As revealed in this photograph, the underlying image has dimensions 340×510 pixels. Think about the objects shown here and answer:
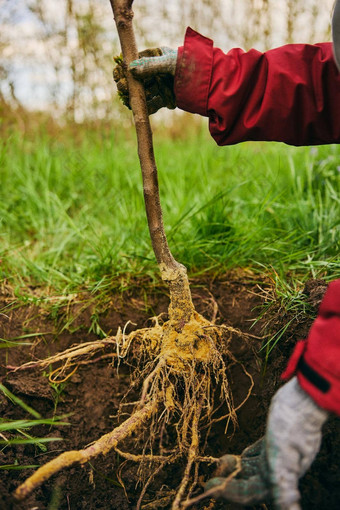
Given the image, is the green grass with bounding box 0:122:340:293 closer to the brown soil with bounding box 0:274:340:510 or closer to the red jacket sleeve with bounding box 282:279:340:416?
the brown soil with bounding box 0:274:340:510

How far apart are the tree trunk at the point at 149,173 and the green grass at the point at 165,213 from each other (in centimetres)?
37

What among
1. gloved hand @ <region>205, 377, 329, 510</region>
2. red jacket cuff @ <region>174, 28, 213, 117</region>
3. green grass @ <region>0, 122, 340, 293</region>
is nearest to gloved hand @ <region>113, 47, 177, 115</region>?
red jacket cuff @ <region>174, 28, 213, 117</region>

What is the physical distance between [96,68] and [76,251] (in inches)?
77.4

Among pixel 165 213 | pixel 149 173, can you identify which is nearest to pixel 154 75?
pixel 149 173

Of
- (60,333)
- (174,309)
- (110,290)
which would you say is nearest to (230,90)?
(174,309)

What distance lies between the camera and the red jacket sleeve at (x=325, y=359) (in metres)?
0.79

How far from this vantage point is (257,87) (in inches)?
43.6

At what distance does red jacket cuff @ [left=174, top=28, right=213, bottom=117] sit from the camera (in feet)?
3.48

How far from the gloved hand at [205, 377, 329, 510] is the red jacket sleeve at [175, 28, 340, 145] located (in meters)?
0.74

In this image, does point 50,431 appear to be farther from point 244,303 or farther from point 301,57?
point 301,57

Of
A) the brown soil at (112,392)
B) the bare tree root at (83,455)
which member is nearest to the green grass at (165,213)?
the brown soil at (112,392)

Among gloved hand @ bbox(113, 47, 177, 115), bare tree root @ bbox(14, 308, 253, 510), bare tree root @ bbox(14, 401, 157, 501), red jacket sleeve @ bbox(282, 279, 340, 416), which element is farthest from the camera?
bare tree root @ bbox(14, 308, 253, 510)

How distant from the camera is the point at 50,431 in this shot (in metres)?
1.29

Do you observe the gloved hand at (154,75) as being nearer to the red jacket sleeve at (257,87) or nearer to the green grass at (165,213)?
the red jacket sleeve at (257,87)
